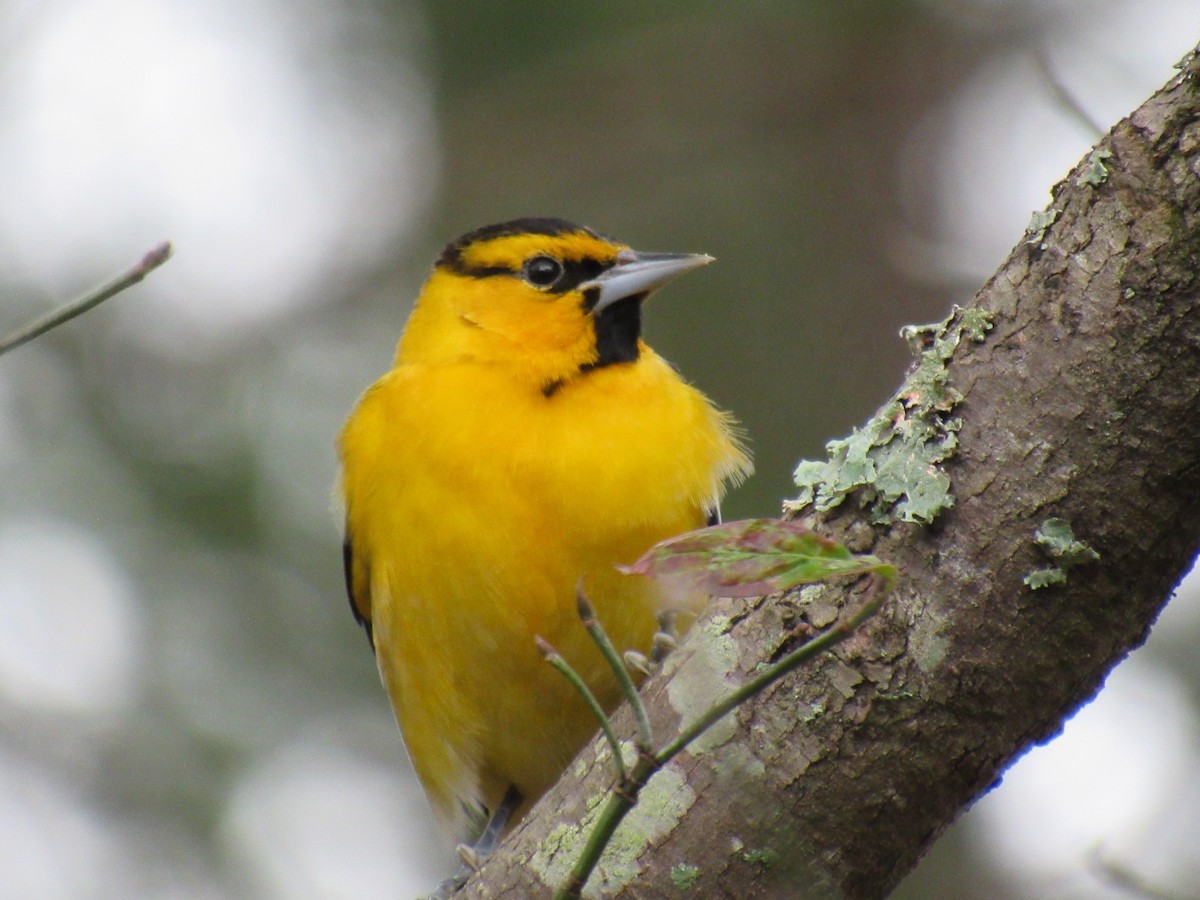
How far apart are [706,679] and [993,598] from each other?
1.87ft

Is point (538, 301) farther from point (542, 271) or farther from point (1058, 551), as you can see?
point (1058, 551)

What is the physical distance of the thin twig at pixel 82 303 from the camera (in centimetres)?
183

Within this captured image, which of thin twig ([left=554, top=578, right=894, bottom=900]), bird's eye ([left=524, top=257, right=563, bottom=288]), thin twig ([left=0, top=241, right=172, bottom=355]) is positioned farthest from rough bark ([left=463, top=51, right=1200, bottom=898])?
bird's eye ([left=524, top=257, right=563, bottom=288])

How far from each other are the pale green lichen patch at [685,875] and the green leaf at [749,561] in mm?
838

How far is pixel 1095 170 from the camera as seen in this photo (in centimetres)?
241

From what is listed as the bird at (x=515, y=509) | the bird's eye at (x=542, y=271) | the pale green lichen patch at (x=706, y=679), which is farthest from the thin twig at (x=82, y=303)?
the bird's eye at (x=542, y=271)

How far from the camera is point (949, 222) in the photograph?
773cm

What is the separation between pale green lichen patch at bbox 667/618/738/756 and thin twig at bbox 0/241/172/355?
50.2 inches

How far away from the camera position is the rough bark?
2.37 meters

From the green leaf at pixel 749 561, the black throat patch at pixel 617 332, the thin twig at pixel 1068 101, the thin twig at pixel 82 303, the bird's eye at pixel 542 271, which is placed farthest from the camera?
the bird's eye at pixel 542 271

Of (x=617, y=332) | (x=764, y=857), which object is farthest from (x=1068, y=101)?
(x=764, y=857)

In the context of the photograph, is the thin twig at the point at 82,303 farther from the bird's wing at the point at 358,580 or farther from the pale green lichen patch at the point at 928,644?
the bird's wing at the point at 358,580

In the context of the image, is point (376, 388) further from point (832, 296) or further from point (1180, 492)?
point (832, 296)

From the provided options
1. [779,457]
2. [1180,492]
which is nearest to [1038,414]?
A: [1180,492]
